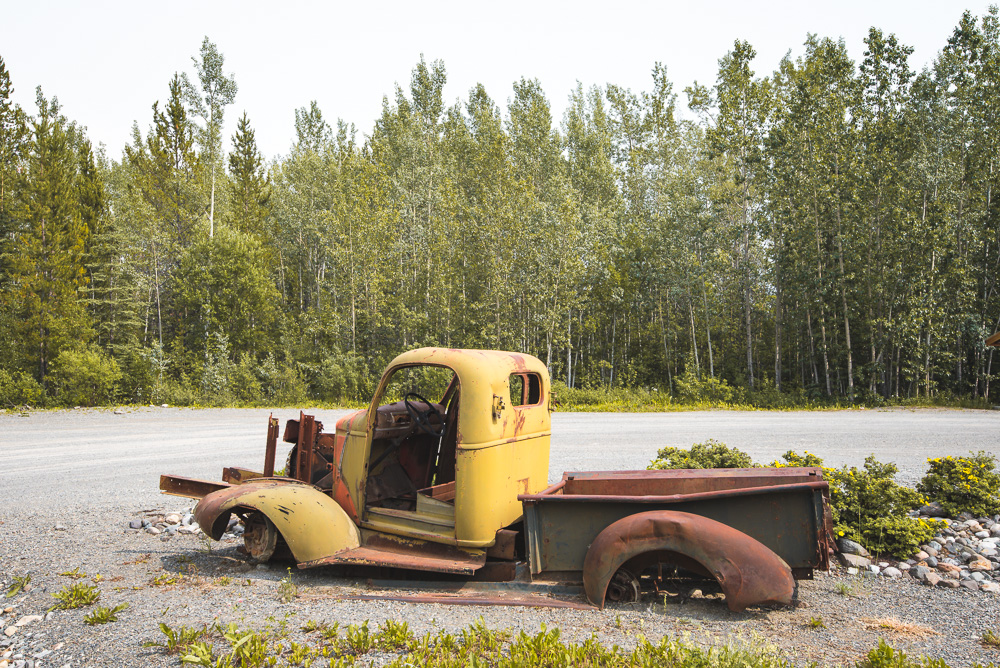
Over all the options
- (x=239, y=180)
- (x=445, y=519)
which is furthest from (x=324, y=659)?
(x=239, y=180)

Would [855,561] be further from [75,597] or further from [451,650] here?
[75,597]

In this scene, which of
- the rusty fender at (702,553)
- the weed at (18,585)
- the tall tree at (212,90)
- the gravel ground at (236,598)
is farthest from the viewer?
the tall tree at (212,90)

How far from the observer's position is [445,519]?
16.3ft

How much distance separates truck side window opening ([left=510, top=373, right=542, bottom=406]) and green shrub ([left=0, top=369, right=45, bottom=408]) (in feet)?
80.6

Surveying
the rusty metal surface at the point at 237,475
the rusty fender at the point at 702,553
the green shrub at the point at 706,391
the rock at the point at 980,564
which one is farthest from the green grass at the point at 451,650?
the green shrub at the point at 706,391

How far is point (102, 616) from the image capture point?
3.96 meters

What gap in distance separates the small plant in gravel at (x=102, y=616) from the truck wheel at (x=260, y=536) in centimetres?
124

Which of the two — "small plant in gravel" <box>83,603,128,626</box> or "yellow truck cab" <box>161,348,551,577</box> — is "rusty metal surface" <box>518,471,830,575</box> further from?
"small plant in gravel" <box>83,603,128,626</box>

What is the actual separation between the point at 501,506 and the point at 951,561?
3.74m

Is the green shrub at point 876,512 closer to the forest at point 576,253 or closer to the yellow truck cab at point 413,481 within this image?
the yellow truck cab at point 413,481

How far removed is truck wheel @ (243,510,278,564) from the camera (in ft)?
17.0

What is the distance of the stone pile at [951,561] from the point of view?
4633mm

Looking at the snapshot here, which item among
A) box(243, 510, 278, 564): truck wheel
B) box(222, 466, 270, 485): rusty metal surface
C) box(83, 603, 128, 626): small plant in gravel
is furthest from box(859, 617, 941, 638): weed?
box(222, 466, 270, 485): rusty metal surface

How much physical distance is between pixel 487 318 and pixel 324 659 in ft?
74.1
